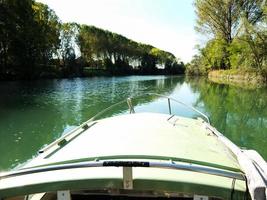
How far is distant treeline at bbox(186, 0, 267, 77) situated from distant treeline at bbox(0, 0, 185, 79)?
2156cm

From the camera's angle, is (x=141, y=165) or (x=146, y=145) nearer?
(x=141, y=165)

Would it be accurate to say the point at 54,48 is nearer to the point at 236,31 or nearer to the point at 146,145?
the point at 236,31

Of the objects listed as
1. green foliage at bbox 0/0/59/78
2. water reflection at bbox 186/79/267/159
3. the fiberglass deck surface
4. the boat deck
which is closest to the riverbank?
water reflection at bbox 186/79/267/159

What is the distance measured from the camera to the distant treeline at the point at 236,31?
3559 centimetres

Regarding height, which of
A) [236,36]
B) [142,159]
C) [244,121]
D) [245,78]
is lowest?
[245,78]

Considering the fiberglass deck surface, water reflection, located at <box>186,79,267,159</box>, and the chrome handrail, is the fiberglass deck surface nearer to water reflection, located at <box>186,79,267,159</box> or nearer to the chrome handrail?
the chrome handrail

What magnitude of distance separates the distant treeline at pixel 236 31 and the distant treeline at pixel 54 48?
2156 cm

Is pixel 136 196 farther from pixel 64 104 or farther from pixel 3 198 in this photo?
pixel 64 104

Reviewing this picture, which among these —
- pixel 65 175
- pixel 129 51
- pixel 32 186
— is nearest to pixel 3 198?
pixel 32 186

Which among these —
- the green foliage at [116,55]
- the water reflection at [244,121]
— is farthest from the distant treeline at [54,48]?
the water reflection at [244,121]

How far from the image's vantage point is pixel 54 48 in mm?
53562

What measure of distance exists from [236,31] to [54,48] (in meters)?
27.6

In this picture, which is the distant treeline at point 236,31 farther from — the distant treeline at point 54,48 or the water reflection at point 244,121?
the distant treeline at point 54,48

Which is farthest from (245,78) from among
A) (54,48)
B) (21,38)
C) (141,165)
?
(141,165)
